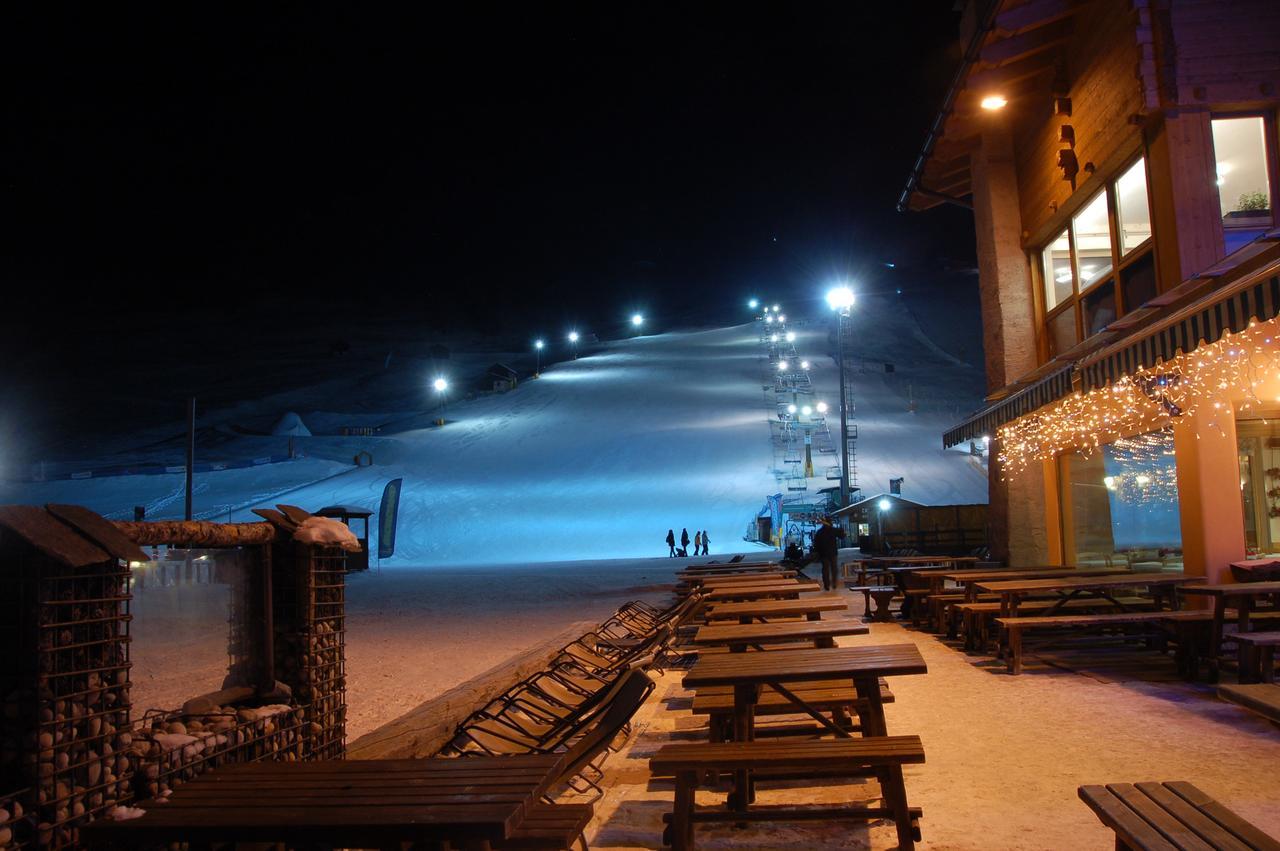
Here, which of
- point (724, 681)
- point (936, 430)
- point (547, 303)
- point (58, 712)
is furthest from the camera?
point (547, 303)

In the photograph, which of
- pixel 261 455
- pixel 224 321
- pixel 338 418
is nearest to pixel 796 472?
pixel 261 455

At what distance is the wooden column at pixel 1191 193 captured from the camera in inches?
353

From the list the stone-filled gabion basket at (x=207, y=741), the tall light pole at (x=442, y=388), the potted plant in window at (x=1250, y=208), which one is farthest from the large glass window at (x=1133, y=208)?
the tall light pole at (x=442, y=388)

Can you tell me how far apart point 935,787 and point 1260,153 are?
838cm

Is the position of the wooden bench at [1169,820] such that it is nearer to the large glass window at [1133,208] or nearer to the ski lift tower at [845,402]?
the large glass window at [1133,208]

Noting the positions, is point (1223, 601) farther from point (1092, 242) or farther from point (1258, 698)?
point (1092, 242)

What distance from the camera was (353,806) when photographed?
→ 94.8 inches

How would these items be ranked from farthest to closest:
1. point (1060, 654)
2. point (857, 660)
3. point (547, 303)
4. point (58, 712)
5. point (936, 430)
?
point (547, 303), point (936, 430), point (1060, 654), point (857, 660), point (58, 712)

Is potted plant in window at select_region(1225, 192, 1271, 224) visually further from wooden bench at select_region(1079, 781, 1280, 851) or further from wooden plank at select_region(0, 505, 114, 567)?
wooden plank at select_region(0, 505, 114, 567)

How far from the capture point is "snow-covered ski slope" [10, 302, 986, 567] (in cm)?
3647

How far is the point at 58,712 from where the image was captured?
9.87 feet

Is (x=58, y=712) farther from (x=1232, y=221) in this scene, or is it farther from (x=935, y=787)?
(x=1232, y=221)

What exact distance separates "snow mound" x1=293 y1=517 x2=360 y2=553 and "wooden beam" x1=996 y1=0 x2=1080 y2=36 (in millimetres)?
10387

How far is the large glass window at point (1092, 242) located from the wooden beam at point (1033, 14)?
7.50 feet
